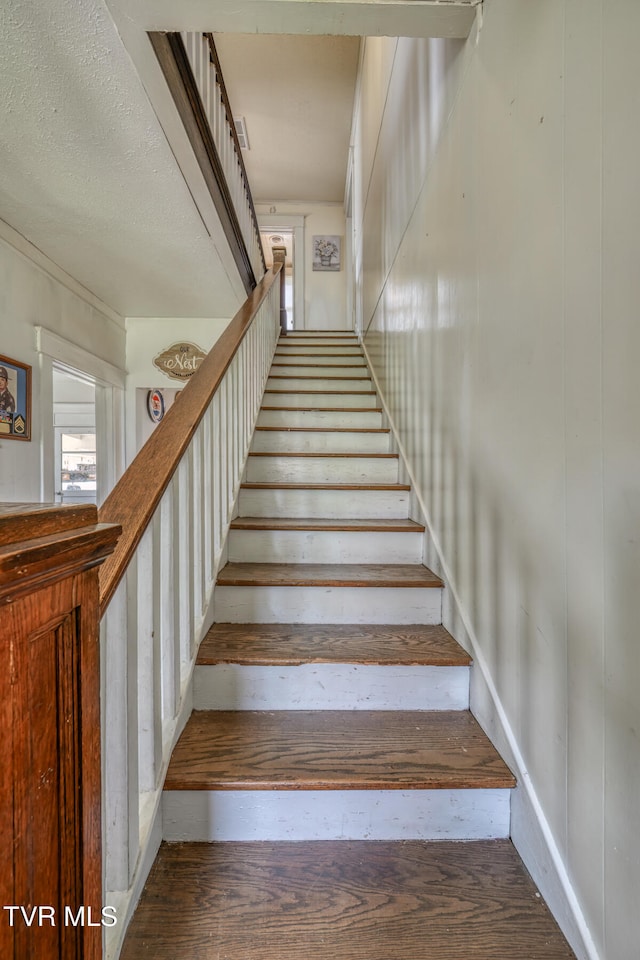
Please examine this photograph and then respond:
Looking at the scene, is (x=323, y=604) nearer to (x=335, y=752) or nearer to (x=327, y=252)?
(x=335, y=752)

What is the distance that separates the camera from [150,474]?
0.97 m

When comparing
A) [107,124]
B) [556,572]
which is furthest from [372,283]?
[556,572]

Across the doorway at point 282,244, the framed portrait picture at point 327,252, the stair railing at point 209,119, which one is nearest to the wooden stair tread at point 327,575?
the stair railing at point 209,119

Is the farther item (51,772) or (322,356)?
(322,356)

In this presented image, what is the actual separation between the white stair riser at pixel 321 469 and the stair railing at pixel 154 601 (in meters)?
0.52

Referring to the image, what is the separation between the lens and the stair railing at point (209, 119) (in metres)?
1.66

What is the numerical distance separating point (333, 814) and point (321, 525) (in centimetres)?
99

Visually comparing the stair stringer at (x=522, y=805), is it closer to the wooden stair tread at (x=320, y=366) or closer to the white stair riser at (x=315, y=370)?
the white stair riser at (x=315, y=370)

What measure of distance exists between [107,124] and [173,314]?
2081mm

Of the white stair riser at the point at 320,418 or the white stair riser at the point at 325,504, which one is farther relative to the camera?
the white stair riser at the point at 320,418

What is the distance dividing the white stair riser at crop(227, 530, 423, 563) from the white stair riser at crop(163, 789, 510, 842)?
87 centimetres

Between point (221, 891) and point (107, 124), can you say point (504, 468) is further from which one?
point (107, 124)

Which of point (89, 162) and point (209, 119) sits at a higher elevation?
point (209, 119)

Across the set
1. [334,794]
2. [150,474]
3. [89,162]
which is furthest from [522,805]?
[89,162]
